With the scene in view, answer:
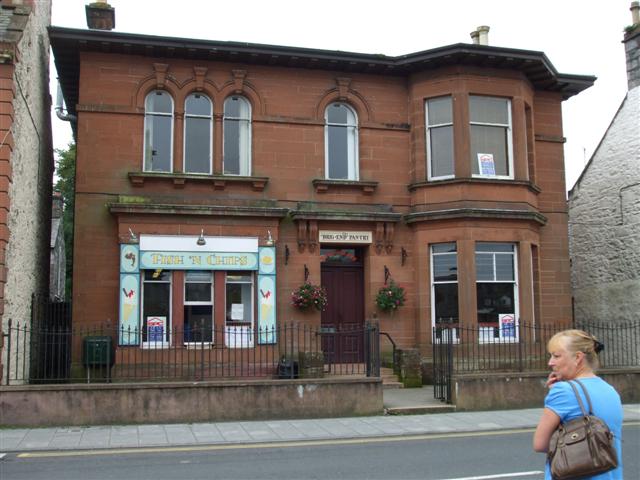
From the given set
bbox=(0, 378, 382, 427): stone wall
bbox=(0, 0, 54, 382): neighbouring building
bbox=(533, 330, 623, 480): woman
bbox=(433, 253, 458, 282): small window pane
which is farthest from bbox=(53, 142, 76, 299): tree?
bbox=(533, 330, 623, 480): woman

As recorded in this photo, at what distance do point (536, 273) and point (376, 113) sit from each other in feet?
18.7

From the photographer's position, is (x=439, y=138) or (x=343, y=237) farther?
(x=439, y=138)

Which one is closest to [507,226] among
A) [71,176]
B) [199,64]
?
[199,64]

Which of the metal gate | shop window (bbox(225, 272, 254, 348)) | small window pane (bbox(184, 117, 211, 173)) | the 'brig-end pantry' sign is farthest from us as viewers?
the 'brig-end pantry' sign

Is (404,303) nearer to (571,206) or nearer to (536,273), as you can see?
(536,273)

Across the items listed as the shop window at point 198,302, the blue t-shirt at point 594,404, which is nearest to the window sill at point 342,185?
the shop window at point 198,302

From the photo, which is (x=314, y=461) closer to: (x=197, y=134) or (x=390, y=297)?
(x=390, y=297)

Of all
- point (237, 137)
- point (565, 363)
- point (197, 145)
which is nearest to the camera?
point (565, 363)

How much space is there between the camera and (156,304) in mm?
15555

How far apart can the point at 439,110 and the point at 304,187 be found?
3915 mm

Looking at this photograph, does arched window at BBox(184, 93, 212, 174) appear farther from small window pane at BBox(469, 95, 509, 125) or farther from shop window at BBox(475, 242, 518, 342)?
shop window at BBox(475, 242, 518, 342)

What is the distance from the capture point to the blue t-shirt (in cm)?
352

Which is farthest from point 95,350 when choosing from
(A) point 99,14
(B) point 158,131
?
(A) point 99,14

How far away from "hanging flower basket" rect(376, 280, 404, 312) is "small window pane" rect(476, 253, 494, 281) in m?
1.90
